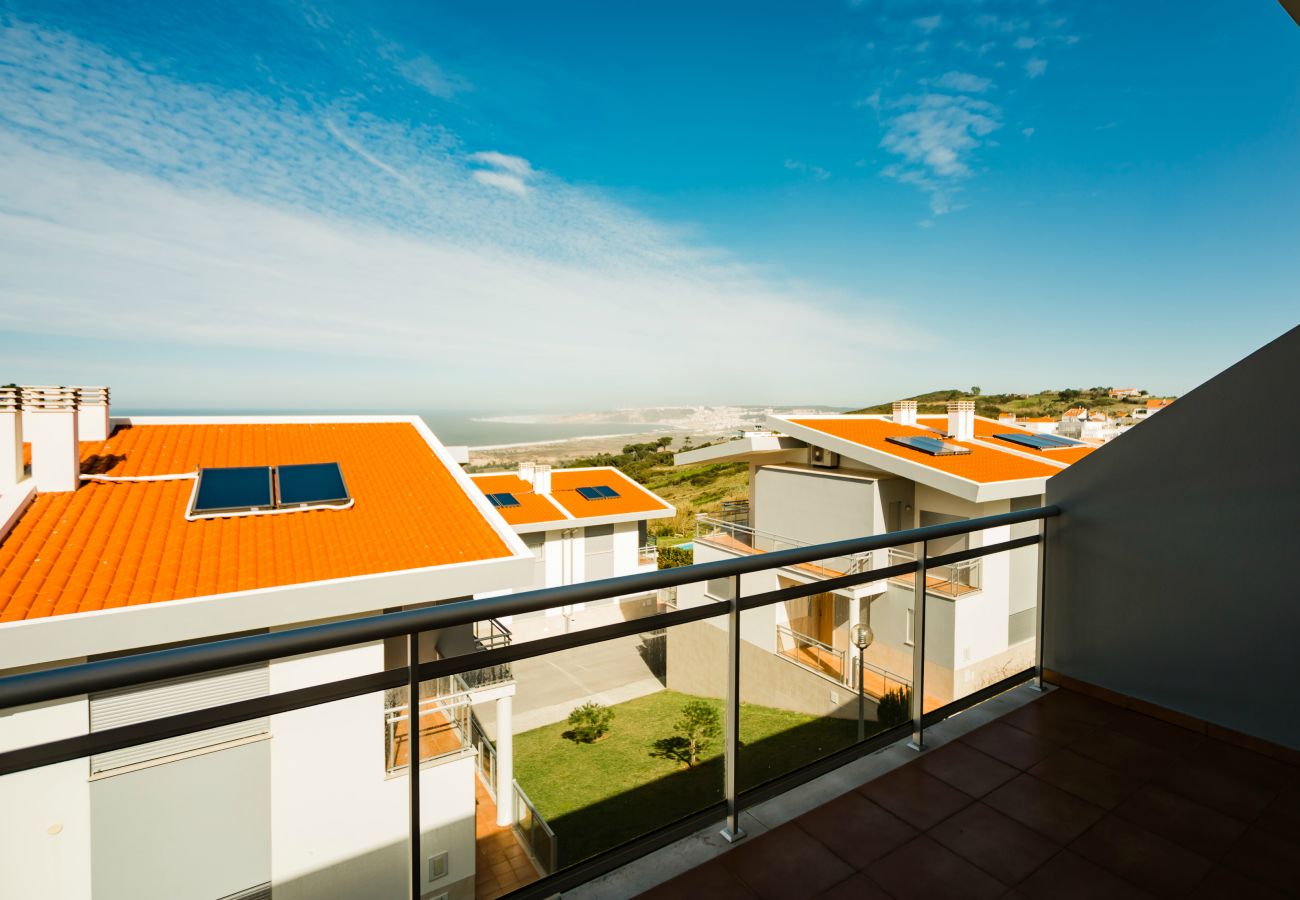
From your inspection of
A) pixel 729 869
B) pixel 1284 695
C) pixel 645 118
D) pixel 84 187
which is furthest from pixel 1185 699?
pixel 84 187

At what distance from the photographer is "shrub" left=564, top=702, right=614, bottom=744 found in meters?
8.01

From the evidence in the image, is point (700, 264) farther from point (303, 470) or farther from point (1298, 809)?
point (1298, 809)

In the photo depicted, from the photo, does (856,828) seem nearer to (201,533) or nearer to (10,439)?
(201,533)

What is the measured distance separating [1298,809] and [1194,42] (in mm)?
25640

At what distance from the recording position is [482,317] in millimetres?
67375

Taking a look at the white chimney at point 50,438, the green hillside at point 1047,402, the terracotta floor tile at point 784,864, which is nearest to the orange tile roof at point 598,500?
the white chimney at point 50,438

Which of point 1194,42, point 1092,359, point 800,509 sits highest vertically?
point 1194,42

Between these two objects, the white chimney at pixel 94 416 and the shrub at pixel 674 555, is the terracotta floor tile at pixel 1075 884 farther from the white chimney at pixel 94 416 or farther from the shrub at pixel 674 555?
the shrub at pixel 674 555

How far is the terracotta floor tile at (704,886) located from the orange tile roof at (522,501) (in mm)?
16672

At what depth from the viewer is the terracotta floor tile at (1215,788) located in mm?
2371

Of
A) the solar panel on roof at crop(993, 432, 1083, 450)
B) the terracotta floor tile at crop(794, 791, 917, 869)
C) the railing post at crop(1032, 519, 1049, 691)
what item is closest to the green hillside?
the solar panel on roof at crop(993, 432, 1083, 450)

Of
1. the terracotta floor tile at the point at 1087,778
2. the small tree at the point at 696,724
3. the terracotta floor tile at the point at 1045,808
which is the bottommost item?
the small tree at the point at 696,724

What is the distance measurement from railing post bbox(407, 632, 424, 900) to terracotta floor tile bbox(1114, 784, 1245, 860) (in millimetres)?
2455

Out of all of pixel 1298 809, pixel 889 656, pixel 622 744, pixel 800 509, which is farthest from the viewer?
pixel 800 509
